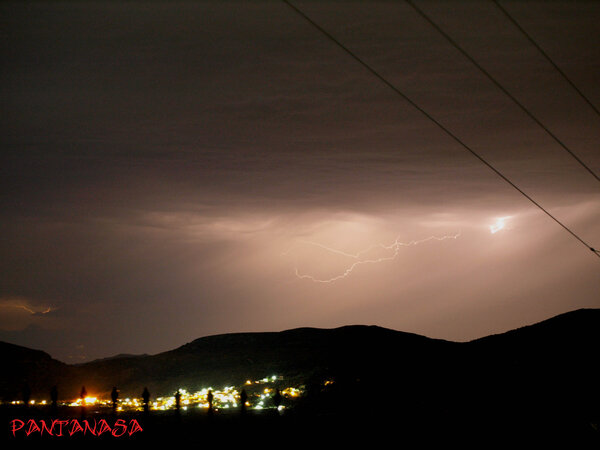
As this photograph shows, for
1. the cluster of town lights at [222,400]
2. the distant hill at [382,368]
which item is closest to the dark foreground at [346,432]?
the distant hill at [382,368]

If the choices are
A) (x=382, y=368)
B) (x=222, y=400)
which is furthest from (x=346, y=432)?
(x=382, y=368)

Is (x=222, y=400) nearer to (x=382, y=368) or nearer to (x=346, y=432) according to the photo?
(x=382, y=368)

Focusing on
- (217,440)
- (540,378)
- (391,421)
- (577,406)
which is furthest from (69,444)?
(540,378)

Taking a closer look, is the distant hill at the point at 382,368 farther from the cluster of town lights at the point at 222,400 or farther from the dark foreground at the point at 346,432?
the cluster of town lights at the point at 222,400

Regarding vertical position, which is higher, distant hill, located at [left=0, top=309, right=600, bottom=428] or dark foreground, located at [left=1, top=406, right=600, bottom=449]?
distant hill, located at [left=0, top=309, right=600, bottom=428]

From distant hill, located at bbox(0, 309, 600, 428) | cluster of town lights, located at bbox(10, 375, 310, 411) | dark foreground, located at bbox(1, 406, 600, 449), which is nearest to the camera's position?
dark foreground, located at bbox(1, 406, 600, 449)

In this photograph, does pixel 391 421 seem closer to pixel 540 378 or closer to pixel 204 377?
pixel 540 378

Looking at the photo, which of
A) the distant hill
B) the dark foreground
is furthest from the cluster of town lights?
the dark foreground

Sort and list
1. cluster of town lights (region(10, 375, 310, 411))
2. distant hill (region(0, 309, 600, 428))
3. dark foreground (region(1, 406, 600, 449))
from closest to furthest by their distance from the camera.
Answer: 1. dark foreground (region(1, 406, 600, 449))
2. distant hill (region(0, 309, 600, 428))
3. cluster of town lights (region(10, 375, 310, 411))

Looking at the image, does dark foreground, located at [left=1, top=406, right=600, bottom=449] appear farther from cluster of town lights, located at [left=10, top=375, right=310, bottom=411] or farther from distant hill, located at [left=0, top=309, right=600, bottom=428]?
cluster of town lights, located at [left=10, top=375, right=310, bottom=411]
